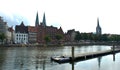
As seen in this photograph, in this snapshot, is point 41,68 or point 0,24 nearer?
point 41,68

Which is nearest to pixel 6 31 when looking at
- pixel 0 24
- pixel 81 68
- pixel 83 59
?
pixel 0 24

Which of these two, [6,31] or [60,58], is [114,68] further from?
[6,31]

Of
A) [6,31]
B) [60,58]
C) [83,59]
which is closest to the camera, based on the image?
[60,58]

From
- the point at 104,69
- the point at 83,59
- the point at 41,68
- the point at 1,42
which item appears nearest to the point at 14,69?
the point at 41,68

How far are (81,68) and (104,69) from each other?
4.74 metres

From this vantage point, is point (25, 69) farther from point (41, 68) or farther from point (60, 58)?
point (60, 58)

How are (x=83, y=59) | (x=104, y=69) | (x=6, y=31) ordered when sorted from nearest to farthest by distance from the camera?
(x=104, y=69)
(x=83, y=59)
(x=6, y=31)

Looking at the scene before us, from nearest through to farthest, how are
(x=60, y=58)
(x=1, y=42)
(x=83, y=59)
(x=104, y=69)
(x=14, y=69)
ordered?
(x=14, y=69)
(x=104, y=69)
(x=60, y=58)
(x=83, y=59)
(x=1, y=42)

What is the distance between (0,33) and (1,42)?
7.01 m

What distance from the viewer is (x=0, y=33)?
171750mm

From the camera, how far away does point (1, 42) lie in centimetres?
16775

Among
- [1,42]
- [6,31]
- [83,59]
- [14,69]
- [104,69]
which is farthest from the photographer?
[6,31]

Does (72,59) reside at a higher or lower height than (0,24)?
lower

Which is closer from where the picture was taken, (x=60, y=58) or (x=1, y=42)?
(x=60, y=58)
